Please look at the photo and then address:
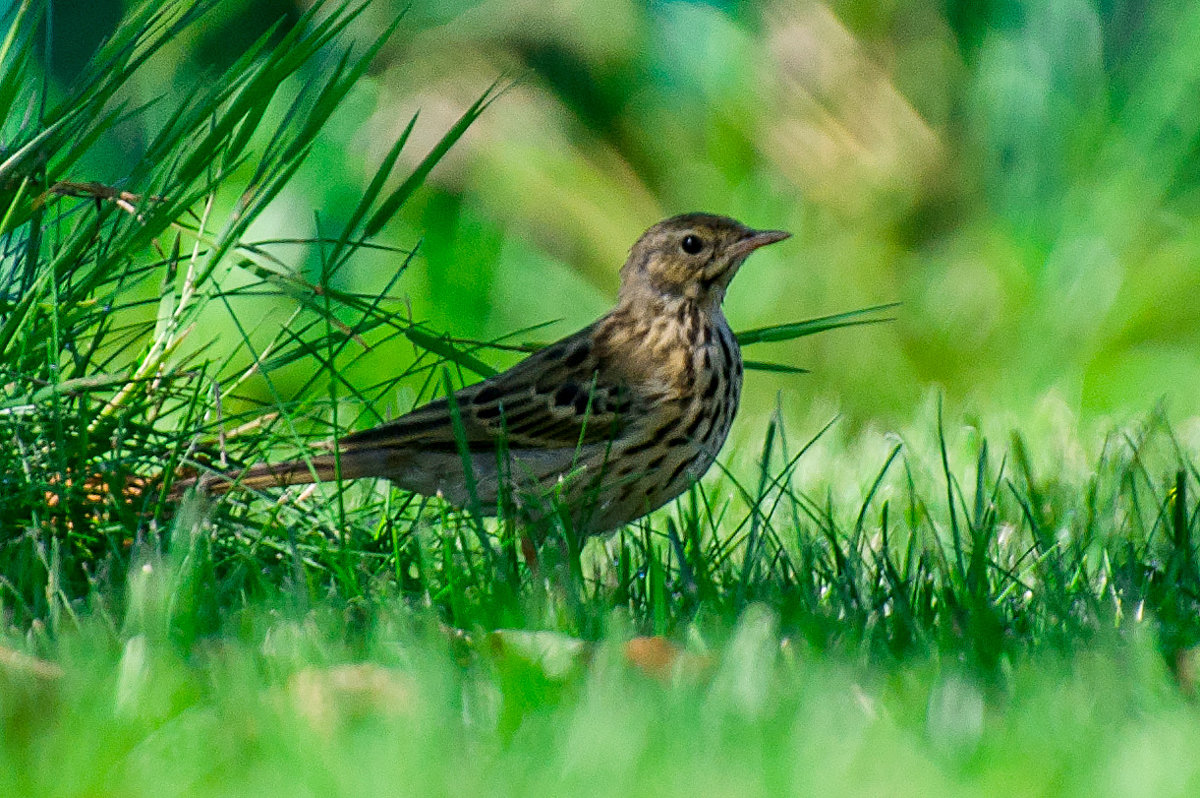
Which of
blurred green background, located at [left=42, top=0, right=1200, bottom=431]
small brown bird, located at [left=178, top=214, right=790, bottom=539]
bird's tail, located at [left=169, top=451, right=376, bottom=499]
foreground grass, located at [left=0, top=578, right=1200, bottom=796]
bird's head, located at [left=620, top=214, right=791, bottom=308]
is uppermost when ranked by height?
blurred green background, located at [left=42, top=0, right=1200, bottom=431]

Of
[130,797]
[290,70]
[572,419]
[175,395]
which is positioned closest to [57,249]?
[175,395]

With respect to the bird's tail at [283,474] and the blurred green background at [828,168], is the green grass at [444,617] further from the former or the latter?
the blurred green background at [828,168]

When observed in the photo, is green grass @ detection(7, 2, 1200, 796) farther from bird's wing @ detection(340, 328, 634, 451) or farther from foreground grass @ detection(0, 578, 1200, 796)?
bird's wing @ detection(340, 328, 634, 451)

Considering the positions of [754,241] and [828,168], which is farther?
[828,168]

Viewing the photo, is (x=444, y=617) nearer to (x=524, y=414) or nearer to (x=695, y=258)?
(x=524, y=414)

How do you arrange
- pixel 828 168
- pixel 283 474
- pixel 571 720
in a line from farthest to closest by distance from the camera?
pixel 828 168 → pixel 283 474 → pixel 571 720

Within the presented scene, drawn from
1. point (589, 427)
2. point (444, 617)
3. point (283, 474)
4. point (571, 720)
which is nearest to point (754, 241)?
point (589, 427)

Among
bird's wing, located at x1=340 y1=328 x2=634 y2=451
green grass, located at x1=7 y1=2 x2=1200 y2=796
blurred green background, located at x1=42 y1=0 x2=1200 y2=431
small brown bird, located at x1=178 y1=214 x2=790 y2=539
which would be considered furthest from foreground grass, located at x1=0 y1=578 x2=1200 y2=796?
blurred green background, located at x1=42 y1=0 x2=1200 y2=431

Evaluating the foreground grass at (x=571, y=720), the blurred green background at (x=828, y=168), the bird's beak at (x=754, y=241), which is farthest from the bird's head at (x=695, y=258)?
the blurred green background at (x=828, y=168)
